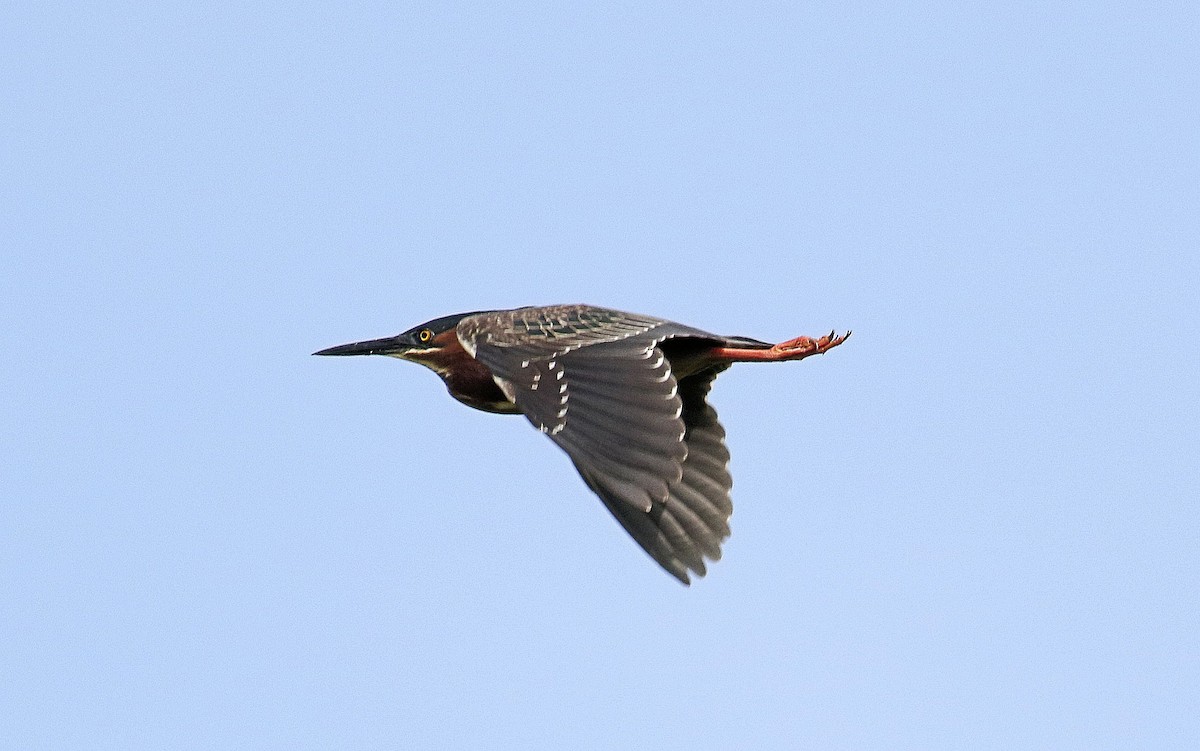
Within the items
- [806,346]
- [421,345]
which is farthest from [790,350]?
[421,345]

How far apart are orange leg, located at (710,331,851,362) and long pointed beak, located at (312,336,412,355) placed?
2.43m

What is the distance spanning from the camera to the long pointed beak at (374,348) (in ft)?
41.5

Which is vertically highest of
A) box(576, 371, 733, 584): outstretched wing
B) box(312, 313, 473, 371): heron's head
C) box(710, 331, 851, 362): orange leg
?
box(312, 313, 473, 371): heron's head

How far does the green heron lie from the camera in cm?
993

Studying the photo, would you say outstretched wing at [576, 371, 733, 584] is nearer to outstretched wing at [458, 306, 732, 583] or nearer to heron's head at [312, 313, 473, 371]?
outstretched wing at [458, 306, 732, 583]

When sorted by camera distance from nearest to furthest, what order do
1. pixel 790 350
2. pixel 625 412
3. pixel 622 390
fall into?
pixel 625 412, pixel 622 390, pixel 790 350

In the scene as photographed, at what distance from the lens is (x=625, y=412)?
10.2 m

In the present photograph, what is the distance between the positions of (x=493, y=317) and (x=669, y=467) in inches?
98.8

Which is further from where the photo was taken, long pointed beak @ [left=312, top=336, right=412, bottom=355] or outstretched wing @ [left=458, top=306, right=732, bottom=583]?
long pointed beak @ [left=312, top=336, right=412, bottom=355]

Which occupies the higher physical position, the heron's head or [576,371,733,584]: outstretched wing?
the heron's head

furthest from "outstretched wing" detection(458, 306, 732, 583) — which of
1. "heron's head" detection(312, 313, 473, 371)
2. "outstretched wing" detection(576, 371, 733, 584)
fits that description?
"heron's head" detection(312, 313, 473, 371)

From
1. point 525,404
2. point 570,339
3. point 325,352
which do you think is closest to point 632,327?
point 570,339

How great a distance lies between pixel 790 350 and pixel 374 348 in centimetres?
324

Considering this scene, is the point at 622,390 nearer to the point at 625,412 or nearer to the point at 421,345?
the point at 625,412
